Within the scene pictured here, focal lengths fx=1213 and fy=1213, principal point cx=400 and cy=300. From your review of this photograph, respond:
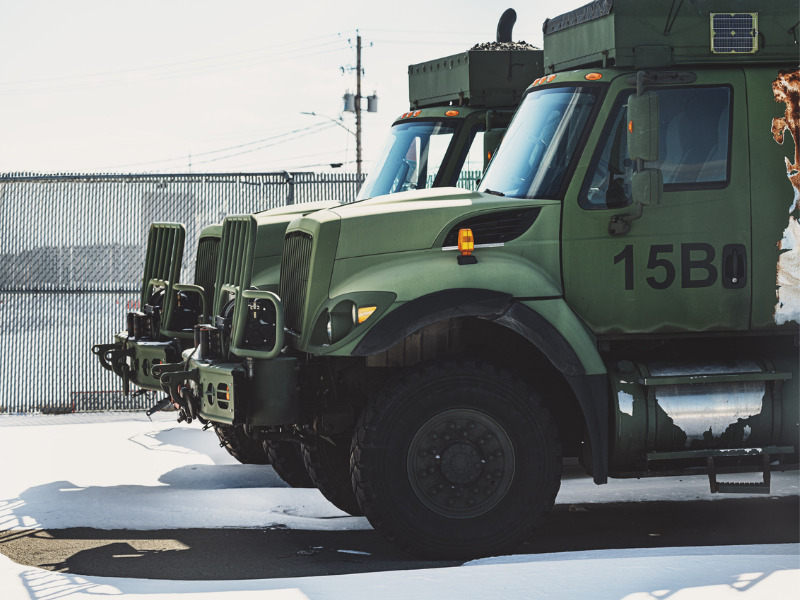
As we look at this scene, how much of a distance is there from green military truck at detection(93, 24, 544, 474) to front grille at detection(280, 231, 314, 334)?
70 centimetres

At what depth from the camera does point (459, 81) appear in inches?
480

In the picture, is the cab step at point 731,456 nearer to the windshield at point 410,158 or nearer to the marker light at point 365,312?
the marker light at point 365,312

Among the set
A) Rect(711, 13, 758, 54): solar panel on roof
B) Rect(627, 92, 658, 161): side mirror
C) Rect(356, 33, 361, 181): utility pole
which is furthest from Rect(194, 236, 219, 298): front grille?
Rect(356, 33, 361, 181): utility pole

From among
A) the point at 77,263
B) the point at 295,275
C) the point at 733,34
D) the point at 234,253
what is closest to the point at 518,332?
the point at 295,275

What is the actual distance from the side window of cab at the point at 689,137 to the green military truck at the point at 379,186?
9.48ft

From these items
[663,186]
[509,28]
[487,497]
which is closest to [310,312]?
[487,497]

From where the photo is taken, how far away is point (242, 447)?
1134 cm

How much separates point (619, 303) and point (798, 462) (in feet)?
5.40

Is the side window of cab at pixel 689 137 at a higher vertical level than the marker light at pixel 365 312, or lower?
higher

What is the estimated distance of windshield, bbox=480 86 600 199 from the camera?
26.6ft

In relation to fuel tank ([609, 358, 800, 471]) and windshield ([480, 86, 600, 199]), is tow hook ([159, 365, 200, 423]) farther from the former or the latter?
fuel tank ([609, 358, 800, 471])

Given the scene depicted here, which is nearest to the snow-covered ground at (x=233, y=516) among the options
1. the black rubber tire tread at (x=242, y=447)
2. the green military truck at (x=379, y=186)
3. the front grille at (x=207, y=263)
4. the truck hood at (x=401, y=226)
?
the black rubber tire tread at (x=242, y=447)

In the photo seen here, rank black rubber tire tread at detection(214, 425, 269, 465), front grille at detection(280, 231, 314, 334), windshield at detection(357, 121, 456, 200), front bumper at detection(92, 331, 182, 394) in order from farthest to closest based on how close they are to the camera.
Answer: windshield at detection(357, 121, 456, 200)
black rubber tire tread at detection(214, 425, 269, 465)
front bumper at detection(92, 331, 182, 394)
front grille at detection(280, 231, 314, 334)

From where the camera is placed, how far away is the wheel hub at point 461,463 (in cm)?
759
